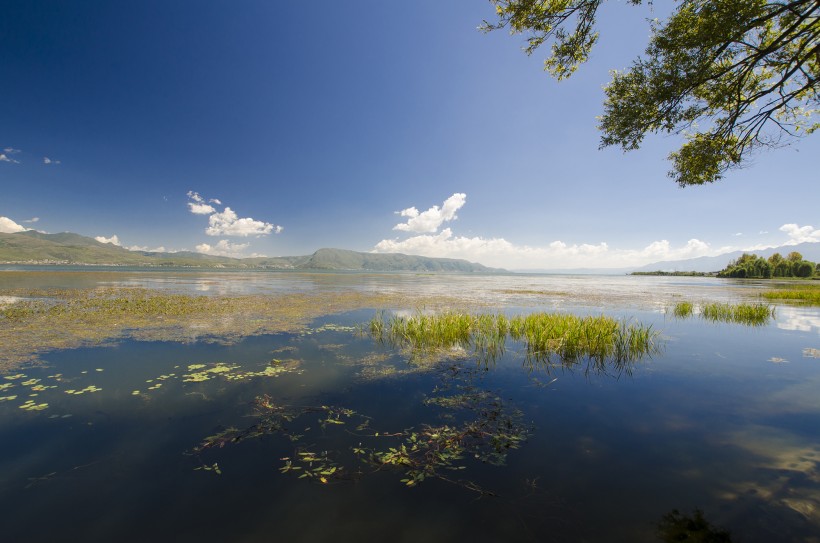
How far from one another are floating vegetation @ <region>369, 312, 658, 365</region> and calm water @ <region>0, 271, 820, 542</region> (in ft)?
5.23

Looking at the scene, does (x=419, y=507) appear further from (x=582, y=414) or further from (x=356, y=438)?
(x=582, y=414)

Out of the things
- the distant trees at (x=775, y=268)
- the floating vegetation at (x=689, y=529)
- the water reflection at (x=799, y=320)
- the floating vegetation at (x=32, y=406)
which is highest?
the distant trees at (x=775, y=268)

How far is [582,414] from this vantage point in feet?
25.0

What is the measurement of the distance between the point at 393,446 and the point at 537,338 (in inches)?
372

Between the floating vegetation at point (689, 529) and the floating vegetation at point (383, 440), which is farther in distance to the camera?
the floating vegetation at point (383, 440)

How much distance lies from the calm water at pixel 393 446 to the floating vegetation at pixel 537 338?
160 cm

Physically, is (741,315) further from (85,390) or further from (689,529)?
(85,390)

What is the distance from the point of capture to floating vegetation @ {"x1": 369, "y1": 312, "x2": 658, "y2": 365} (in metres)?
12.6

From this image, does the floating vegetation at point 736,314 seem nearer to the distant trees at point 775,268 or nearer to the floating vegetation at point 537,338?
the floating vegetation at point 537,338

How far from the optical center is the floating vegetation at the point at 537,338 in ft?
41.4

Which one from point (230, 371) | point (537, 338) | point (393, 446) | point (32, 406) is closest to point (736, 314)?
point (537, 338)

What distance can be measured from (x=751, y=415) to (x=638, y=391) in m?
2.27

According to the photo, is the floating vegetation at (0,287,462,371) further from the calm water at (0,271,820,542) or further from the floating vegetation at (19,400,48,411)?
the floating vegetation at (19,400,48,411)

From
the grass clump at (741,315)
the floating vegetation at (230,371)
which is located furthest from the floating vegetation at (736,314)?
the floating vegetation at (230,371)
